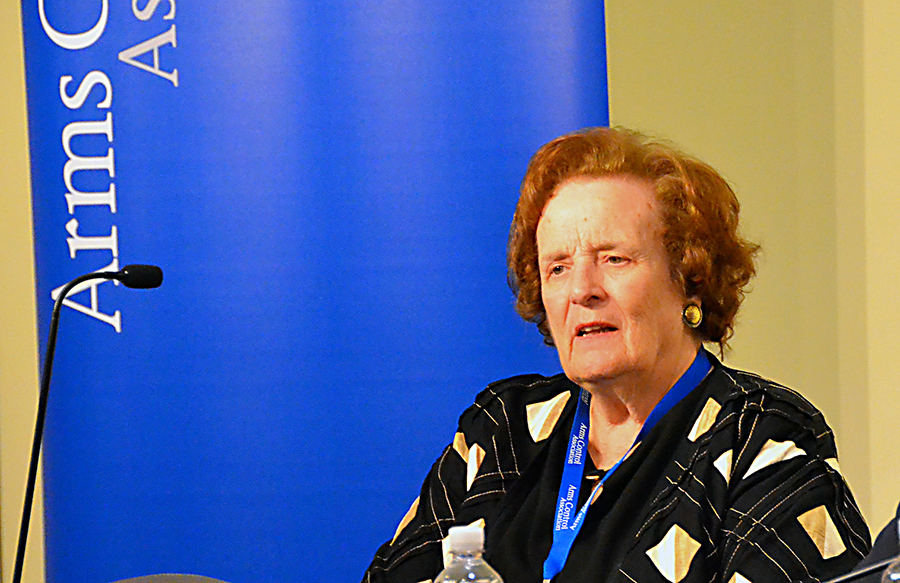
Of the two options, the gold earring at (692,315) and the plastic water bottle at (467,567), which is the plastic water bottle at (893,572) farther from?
the gold earring at (692,315)

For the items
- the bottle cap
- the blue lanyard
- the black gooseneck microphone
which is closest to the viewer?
the bottle cap

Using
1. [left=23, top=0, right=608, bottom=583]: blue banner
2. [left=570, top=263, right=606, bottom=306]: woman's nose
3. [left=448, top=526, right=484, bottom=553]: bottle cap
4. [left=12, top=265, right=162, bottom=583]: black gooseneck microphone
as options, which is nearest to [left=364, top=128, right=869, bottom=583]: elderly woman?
[left=570, top=263, right=606, bottom=306]: woman's nose

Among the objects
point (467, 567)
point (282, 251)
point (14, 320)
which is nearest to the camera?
point (467, 567)

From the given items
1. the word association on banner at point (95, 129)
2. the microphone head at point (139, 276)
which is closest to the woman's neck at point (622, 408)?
the microphone head at point (139, 276)

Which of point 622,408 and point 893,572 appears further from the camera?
point 622,408

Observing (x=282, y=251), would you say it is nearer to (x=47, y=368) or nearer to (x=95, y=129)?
(x=95, y=129)

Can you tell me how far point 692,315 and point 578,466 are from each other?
33cm

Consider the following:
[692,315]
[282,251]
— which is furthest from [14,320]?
[692,315]

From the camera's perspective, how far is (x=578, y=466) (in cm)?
171

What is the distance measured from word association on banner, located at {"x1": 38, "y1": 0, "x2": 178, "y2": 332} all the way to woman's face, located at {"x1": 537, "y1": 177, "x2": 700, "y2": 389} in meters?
0.84

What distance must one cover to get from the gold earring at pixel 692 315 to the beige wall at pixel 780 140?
1.31 metres

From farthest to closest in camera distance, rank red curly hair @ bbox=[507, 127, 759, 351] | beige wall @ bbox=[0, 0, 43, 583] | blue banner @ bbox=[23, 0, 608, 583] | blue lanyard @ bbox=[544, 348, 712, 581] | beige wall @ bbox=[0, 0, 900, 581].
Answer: beige wall @ bbox=[0, 0, 43, 583]
beige wall @ bbox=[0, 0, 900, 581]
blue banner @ bbox=[23, 0, 608, 583]
red curly hair @ bbox=[507, 127, 759, 351]
blue lanyard @ bbox=[544, 348, 712, 581]

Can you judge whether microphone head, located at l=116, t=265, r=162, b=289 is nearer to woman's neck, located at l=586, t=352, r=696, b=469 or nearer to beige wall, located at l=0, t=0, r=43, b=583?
woman's neck, located at l=586, t=352, r=696, b=469

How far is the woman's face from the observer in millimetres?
1663
